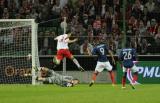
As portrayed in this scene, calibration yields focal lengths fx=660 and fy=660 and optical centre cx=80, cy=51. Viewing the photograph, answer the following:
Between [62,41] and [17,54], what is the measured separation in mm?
2214

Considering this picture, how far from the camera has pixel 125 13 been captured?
1328 inches

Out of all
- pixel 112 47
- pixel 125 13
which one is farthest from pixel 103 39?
pixel 125 13

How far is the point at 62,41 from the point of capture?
29828 mm

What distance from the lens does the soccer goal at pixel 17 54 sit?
99.2 ft

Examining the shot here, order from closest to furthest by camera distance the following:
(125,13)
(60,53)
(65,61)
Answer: (60,53), (65,61), (125,13)

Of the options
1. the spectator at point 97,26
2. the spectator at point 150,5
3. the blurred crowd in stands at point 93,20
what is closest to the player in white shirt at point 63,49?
the blurred crowd in stands at point 93,20

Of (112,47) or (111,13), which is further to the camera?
(111,13)

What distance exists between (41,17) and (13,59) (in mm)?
4984

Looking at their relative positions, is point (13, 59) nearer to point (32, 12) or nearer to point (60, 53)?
point (60, 53)

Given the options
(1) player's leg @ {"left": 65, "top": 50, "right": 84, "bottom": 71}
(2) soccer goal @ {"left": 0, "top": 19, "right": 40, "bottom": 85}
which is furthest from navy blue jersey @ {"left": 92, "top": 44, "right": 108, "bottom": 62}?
(2) soccer goal @ {"left": 0, "top": 19, "right": 40, "bottom": 85}

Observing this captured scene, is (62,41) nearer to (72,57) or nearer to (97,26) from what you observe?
(72,57)

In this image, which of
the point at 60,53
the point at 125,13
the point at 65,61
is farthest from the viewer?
the point at 125,13

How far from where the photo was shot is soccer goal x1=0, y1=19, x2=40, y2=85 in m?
30.2

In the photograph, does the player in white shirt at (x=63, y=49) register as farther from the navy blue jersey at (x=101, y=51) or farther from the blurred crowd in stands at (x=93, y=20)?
the blurred crowd in stands at (x=93, y=20)
